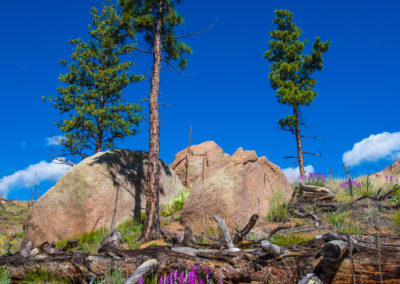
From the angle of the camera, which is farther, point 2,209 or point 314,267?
point 2,209

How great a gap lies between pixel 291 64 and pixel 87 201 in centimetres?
1363

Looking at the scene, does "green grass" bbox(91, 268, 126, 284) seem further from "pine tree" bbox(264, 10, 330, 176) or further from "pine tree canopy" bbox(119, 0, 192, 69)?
"pine tree" bbox(264, 10, 330, 176)

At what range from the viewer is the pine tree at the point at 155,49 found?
9.23 meters

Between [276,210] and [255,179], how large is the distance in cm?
107

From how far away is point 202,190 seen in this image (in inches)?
332

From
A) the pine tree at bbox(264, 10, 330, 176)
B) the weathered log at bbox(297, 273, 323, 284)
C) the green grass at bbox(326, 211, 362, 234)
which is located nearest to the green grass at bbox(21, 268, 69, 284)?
the weathered log at bbox(297, 273, 323, 284)

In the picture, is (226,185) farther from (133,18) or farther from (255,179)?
(133,18)

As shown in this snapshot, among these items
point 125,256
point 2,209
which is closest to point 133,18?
point 125,256

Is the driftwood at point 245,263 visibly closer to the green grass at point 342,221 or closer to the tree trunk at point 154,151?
the green grass at point 342,221

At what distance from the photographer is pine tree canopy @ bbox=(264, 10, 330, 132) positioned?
17.2 metres

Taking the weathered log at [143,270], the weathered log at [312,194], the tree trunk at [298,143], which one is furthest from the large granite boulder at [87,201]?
the tree trunk at [298,143]

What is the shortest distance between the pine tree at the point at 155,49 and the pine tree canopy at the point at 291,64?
7.45 metres

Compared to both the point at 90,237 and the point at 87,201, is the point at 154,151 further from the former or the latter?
the point at 90,237

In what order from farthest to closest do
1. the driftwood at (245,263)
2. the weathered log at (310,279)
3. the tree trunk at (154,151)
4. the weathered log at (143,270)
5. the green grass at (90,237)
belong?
the tree trunk at (154,151) < the green grass at (90,237) < the weathered log at (143,270) < the driftwood at (245,263) < the weathered log at (310,279)
